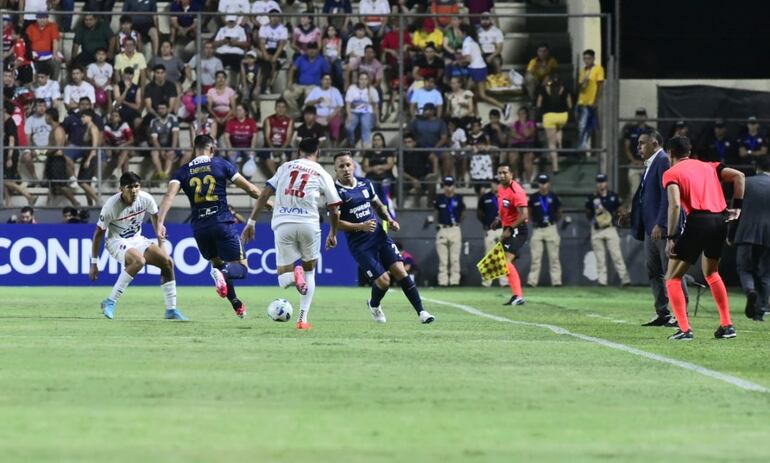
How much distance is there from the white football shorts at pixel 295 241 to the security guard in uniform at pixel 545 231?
15.8m

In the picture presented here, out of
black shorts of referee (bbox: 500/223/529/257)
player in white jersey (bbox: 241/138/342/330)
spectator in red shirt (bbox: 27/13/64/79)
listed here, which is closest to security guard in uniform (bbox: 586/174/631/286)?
black shorts of referee (bbox: 500/223/529/257)

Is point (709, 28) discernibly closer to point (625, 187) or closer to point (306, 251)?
point (625, 187)

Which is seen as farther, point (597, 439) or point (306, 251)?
point (306, 251)

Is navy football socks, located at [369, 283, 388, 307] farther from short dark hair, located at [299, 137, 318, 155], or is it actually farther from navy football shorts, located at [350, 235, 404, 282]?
short dark hair, located at [299, 137, 318, 155]

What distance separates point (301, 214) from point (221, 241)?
2099mm

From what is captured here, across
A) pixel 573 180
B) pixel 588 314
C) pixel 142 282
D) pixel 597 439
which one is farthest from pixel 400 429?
pixel 573 180

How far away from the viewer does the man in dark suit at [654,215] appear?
17.0 m

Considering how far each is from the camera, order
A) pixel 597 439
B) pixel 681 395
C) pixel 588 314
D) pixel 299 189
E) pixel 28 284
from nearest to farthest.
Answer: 1. pixel 597 439
2. pixel 681 395
3. pixel 299 189
4. pixel 588 314
5. pixel 28 284

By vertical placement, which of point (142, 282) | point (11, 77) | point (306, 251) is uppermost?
point (11, 77)

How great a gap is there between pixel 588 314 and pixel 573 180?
1236 centimetres

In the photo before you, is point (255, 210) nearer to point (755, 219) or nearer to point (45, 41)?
point (755, 219)

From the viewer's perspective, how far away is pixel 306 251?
1639 cm

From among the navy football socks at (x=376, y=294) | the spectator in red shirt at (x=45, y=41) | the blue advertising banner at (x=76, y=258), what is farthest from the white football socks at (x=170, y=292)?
the spectator in red shirt at (x=45, y=41)

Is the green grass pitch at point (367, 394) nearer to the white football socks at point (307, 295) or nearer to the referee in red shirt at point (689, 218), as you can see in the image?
the white football socks at point (307, 295)
